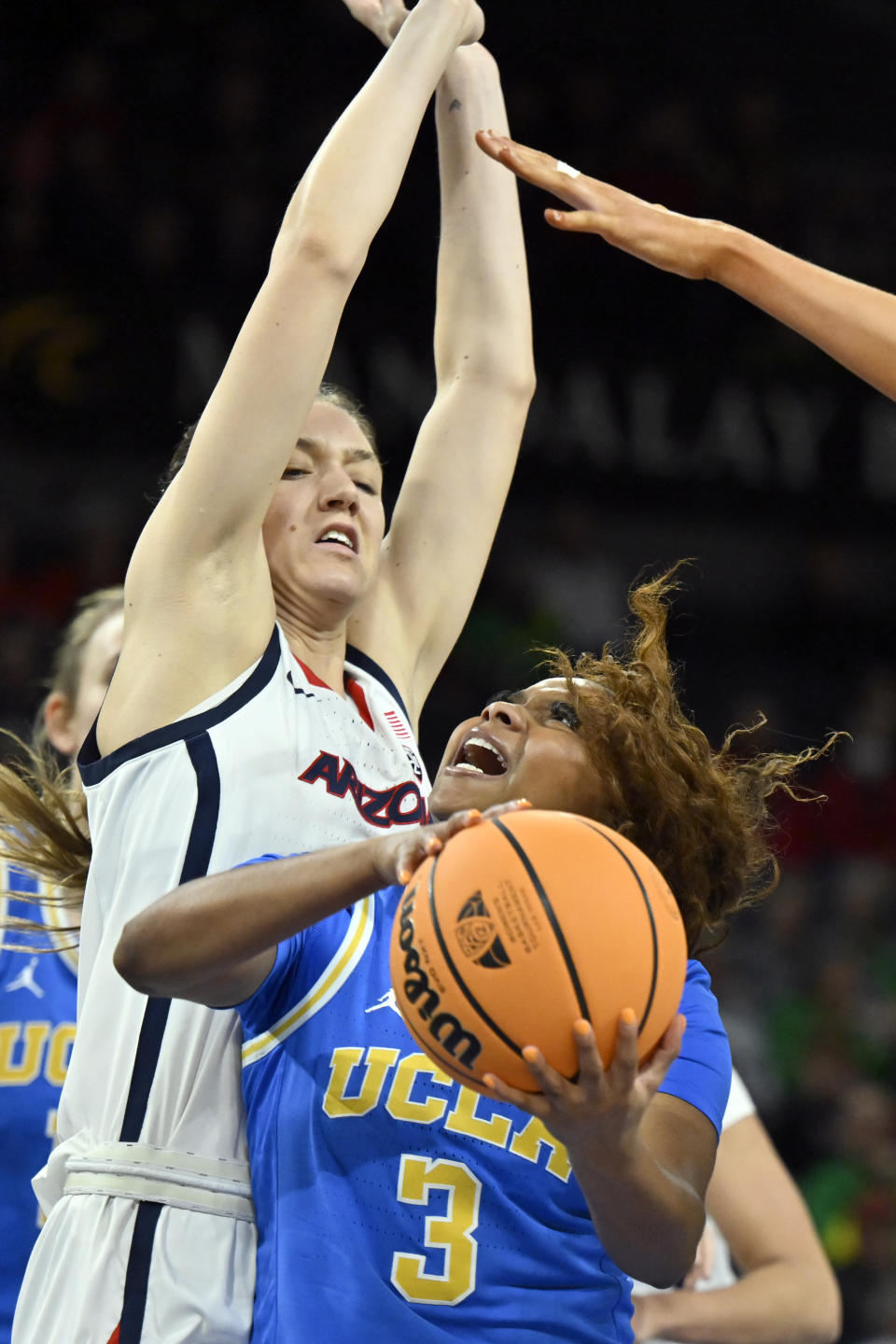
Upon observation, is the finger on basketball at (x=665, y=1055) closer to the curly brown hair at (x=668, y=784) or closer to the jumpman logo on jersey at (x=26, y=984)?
the curly brown hair at (x=668, y=784)

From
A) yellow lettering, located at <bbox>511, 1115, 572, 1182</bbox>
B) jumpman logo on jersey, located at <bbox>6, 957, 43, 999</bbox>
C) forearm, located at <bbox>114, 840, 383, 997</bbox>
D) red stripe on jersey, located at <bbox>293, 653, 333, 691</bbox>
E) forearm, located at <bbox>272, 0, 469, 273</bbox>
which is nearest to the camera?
forearm, located at <bbox>114, 840, 383, 997</bbox>

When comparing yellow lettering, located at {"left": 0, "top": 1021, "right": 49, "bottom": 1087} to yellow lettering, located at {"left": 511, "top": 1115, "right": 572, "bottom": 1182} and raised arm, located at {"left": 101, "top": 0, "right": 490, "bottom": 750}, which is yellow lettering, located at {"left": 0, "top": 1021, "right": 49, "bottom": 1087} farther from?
yellow lettering, located at {"left": 511, "top": 1115, "right": 572, "bottom": 1182}

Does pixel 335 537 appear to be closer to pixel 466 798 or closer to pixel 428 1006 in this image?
pixel 466 798

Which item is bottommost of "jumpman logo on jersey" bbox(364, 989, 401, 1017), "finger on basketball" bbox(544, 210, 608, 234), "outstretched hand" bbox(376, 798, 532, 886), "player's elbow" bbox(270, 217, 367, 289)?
"jumpman logo on jersey" bbox(364, 989, 401, 1017)

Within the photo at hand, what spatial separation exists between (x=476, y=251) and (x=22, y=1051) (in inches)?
81.6

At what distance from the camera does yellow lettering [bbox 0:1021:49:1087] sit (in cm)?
335

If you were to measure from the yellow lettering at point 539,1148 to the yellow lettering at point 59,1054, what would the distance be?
152 centimetres

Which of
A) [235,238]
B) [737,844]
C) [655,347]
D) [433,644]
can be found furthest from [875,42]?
[737,844]

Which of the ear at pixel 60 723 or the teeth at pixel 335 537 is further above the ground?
the ear at pixel 60 723

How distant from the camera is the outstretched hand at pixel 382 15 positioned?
3.34 meters

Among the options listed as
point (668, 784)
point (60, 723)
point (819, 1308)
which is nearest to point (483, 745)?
point (668, 784)

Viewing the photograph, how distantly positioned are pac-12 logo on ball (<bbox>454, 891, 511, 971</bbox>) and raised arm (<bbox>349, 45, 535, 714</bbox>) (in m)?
1.43

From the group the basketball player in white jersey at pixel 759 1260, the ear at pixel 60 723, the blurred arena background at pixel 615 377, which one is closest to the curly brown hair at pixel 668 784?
the basketball player in white jersey at pixel 759 1260

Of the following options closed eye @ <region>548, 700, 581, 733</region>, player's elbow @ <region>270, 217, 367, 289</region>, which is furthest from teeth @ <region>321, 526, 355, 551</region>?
closed eye @ <region>548, 700, 581, 733</region>
